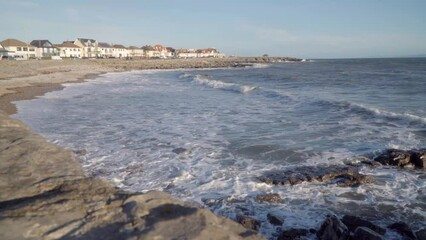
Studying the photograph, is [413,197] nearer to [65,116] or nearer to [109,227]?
[109,227]

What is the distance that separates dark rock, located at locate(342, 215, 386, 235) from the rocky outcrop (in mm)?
2442

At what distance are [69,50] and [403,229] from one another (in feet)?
371

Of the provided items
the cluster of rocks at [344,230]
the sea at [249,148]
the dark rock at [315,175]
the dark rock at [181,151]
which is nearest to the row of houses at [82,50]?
the sea at [249,148]

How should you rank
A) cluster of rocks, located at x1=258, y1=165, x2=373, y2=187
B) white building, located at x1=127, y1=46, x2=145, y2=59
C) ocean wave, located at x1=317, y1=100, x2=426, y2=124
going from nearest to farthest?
cluster of rocks, located at x1=258, y1=165, x2=373, y2=187 < ocean wave, located at x1=317, y1=100, x2=426, y2=124 < white building, located at x1=127, y1=46, x2=145, y2=59

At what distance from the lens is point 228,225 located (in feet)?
12.4

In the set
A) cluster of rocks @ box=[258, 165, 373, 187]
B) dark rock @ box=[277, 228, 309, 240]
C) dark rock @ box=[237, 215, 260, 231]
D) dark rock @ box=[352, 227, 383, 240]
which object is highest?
dark rock @ box=[352, 227, 383, 240]

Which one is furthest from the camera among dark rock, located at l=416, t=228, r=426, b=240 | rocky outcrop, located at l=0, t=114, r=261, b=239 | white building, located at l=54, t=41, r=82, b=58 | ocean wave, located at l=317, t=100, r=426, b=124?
white building, located at l=54, t=41, r=82, b=58

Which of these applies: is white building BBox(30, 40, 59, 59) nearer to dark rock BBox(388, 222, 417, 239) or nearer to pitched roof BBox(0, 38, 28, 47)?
pitched roof BBox(0, 38, 28, 47)

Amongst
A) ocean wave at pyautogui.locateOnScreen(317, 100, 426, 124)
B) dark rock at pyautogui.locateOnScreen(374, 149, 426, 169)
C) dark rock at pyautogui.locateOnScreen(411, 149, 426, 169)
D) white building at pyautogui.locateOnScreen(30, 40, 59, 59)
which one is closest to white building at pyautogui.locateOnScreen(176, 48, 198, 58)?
white building at pyautogui.locateOnScreen(30, 40, 59, 59)

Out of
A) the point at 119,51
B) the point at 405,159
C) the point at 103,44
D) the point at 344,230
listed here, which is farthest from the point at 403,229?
the point at 119,51

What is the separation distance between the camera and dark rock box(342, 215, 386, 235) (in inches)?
206

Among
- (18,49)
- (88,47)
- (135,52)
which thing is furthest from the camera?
(135,52)

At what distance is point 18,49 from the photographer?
83688 millimetres

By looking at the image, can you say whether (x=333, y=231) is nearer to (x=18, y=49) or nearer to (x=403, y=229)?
Answer: (x=403, y=229)
